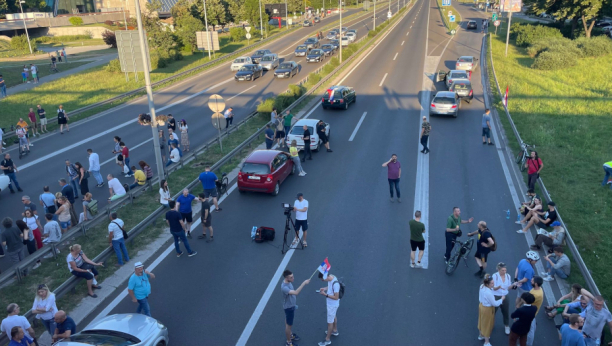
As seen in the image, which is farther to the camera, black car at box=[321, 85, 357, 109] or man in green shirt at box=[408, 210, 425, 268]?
black car at box=[321, 85, 357, 109]

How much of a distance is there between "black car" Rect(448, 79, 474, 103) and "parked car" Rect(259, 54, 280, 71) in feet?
64.5

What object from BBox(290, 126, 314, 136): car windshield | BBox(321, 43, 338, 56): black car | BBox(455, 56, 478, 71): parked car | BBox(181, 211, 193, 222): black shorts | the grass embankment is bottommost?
the grass embankment

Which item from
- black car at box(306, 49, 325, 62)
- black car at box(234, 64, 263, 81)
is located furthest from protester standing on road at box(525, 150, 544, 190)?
black car at box(306, 49, 325, 62)

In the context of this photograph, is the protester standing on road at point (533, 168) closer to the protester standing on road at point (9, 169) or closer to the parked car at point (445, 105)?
the parked car at point (445, 105)

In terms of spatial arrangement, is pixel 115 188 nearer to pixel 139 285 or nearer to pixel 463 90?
pixel 139 285

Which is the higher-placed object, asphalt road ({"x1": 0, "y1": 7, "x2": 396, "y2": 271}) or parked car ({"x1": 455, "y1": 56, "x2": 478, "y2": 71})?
parked car ({"x1": 455, "y1": 56, "x2": 478, "y2": 71})

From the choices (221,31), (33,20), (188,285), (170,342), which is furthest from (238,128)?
(33,20)

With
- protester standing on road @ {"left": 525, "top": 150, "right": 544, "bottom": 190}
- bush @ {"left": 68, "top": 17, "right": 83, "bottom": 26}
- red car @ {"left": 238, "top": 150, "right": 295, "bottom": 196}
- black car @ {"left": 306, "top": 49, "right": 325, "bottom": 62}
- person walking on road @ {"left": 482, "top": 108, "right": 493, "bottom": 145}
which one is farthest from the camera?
bush @ {"left": 68, "top": 17, "right": 83, "bottom": 26}

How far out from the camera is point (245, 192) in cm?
1566

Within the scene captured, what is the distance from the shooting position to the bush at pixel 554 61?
37781 millimetres

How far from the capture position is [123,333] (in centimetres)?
721

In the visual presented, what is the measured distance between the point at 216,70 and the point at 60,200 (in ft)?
110

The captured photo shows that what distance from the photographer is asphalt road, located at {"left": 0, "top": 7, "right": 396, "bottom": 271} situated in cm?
1731

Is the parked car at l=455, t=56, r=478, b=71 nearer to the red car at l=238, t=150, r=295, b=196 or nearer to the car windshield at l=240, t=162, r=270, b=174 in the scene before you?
the red car at l=238, t=150, r=295, b=196
